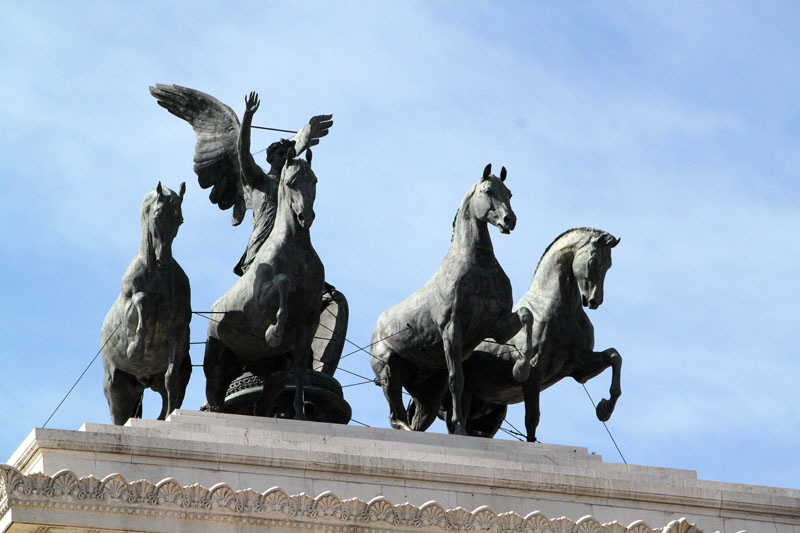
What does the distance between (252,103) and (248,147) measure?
904 mm

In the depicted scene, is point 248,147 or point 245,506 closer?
point 245,506

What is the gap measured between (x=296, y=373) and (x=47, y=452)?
4.17m

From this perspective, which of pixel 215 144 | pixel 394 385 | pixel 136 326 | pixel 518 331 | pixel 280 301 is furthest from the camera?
pixel 215 144

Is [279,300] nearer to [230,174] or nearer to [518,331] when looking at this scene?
[518,331]

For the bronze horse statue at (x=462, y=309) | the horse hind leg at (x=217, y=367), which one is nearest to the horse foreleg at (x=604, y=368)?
the bronze horse statue at (x=462, y=309)

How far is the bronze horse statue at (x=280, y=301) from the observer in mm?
31141

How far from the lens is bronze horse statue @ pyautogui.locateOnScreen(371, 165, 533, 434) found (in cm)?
3156

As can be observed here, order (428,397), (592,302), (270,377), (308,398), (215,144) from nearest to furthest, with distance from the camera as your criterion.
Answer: (592,302) < (270,377) < (428,397) < (308,398) < (215,144)

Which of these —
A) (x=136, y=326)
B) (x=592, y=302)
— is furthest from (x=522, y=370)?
(x=136, y=326)

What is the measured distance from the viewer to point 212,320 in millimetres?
31859

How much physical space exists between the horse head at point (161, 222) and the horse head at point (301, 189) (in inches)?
55.0

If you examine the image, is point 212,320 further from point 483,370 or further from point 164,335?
point 483,370

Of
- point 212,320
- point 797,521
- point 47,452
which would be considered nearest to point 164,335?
point 212,320

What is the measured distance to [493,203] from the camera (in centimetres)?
3152
